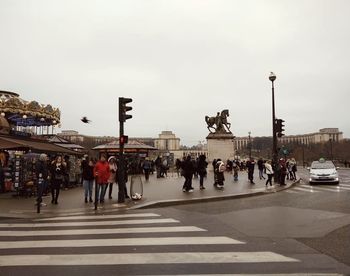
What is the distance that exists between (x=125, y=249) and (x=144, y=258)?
839mm

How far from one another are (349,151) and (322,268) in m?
106

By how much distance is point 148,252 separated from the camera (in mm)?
7637

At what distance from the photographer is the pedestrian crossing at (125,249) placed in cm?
671

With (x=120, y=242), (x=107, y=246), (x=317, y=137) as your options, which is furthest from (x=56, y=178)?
(x=317, y=137)

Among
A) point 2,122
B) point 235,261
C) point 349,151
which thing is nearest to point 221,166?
point 2,122

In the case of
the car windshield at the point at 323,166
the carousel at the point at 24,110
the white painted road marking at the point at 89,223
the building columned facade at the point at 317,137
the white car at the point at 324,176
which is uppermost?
the building columned facade at the point at 317,137

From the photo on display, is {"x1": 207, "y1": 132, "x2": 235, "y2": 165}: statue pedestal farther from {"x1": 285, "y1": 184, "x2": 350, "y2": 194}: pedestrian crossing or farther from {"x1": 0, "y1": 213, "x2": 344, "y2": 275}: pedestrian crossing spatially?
{"x1": 0, "y1": 213, "x2": 344, "y2": 275}: pedestrian crossing

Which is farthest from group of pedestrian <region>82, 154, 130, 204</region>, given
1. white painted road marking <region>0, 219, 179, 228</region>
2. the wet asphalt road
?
white painted road marking <region>0, 219, 179, 228</region>

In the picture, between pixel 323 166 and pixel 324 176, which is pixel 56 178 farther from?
pixel 323 166

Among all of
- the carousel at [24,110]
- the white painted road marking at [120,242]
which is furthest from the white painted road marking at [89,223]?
the carousel at [24,110]

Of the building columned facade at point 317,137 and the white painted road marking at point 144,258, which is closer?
the white painted road marking at point 144,258

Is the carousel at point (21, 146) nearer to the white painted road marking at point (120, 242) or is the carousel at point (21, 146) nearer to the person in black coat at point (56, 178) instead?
the person in black coat at point (56, 178)

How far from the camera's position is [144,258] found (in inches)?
283

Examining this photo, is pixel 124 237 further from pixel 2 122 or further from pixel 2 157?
pixel 2 122
